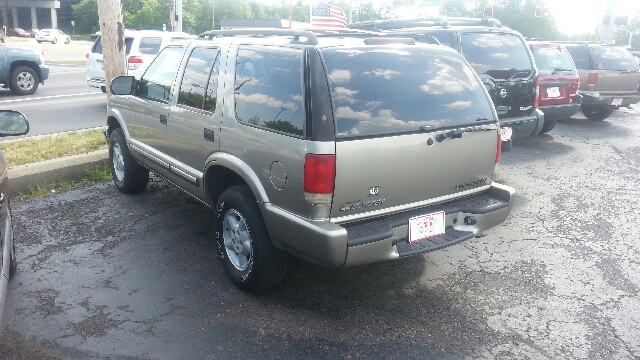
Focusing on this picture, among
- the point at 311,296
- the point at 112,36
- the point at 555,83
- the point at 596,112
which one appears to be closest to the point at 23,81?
the point at 112,36

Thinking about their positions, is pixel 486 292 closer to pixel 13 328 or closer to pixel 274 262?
pixel 274 262

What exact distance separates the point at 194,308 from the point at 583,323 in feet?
8.85

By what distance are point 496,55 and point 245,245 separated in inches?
208

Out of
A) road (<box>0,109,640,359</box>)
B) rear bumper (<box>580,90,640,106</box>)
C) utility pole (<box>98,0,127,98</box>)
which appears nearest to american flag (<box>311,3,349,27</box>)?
rear bumper (<box>580,90,640,106</box>)

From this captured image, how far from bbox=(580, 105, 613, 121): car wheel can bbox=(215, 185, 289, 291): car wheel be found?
36.9ft

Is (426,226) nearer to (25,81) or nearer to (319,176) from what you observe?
(319,176)

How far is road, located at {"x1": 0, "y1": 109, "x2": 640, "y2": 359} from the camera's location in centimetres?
363

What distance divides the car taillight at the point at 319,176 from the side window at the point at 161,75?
7.44ft

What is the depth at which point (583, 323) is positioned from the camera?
398 centimetres

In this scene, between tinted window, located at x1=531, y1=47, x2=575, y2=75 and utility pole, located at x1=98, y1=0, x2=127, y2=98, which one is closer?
utility pole, located at x1=98, y1=0, x2=127, y2=98

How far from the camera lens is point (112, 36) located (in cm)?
841

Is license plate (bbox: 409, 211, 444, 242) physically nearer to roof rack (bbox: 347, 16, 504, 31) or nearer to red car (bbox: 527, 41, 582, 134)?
roof rack (bbox: 347, 16, 504, 31)

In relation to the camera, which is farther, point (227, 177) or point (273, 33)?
point (273, 33)

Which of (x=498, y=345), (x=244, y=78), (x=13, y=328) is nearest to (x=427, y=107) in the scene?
(x=244, y=78)
